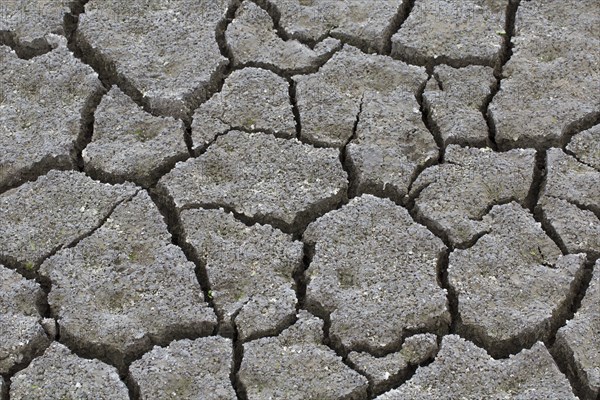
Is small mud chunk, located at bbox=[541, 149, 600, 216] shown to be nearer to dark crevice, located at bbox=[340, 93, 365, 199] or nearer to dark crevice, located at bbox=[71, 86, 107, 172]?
dark crevice, located at bbox=[340, 93, 365, 199]

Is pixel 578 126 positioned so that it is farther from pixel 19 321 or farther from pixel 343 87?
pixel 19 321

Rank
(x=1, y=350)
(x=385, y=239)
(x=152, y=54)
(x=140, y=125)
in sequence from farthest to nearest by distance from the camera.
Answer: (x=152, y=54), (x=140, y=125), (x=385, y=239), (x=1, y=350)

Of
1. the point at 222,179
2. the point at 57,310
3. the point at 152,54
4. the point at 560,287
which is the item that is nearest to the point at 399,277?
the point at 560,287

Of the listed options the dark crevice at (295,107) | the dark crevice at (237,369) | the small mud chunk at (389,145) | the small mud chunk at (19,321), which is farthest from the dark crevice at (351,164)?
the small mud chunk at (19,321)

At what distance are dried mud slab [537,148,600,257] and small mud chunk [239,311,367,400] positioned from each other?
0.80 metres

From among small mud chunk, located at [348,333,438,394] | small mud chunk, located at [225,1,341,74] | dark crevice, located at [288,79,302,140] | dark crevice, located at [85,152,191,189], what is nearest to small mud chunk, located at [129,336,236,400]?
small mud chunk, located at [348,333,438,394]

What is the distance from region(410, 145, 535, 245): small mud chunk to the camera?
3.17 m

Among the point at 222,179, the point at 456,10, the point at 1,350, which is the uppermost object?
the point at 456,10

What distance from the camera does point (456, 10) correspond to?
389cm

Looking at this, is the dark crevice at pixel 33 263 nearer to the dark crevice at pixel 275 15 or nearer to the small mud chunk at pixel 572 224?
the dark crevice at pixel 275 15

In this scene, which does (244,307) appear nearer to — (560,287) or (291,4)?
(560,287)

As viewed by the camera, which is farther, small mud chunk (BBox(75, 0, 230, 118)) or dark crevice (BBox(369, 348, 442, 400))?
small mud chunk (BBox(75, 0, 230, 118))

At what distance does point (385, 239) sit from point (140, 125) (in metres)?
0.93

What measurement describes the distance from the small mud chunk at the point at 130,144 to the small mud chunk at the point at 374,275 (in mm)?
566
